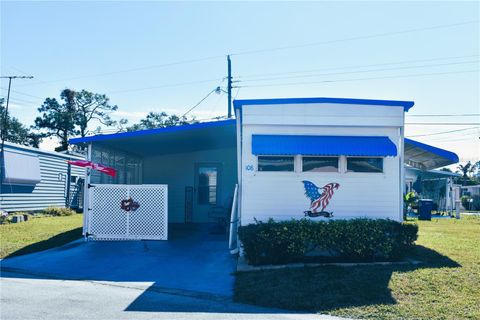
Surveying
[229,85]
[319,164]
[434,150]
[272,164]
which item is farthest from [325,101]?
[229,85]

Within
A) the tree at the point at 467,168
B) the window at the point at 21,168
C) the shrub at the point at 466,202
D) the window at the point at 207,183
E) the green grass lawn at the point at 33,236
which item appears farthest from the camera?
the tree at the point at 467,168

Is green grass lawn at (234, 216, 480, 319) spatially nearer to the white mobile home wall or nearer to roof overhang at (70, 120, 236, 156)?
the white mobile home wall

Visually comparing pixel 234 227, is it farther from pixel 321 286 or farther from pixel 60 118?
pixel 60 118

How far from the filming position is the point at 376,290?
258 inches

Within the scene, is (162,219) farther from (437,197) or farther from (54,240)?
(437,197)

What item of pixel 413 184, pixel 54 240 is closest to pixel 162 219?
pixel 54 240

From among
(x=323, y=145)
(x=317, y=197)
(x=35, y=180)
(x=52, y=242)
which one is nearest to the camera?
(x=323, y=145)

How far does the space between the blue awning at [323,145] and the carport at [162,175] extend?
182cm

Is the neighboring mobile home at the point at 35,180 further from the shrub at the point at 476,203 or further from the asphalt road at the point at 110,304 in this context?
the shrub at the point at 476,203

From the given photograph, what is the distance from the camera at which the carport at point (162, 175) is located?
10812mm

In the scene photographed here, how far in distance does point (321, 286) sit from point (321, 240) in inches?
57.9

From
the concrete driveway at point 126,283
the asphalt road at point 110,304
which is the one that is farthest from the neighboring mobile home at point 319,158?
the asphalt road at point 110,304

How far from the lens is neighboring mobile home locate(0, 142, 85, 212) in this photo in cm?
1653

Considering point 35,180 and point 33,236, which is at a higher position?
point 35,180
